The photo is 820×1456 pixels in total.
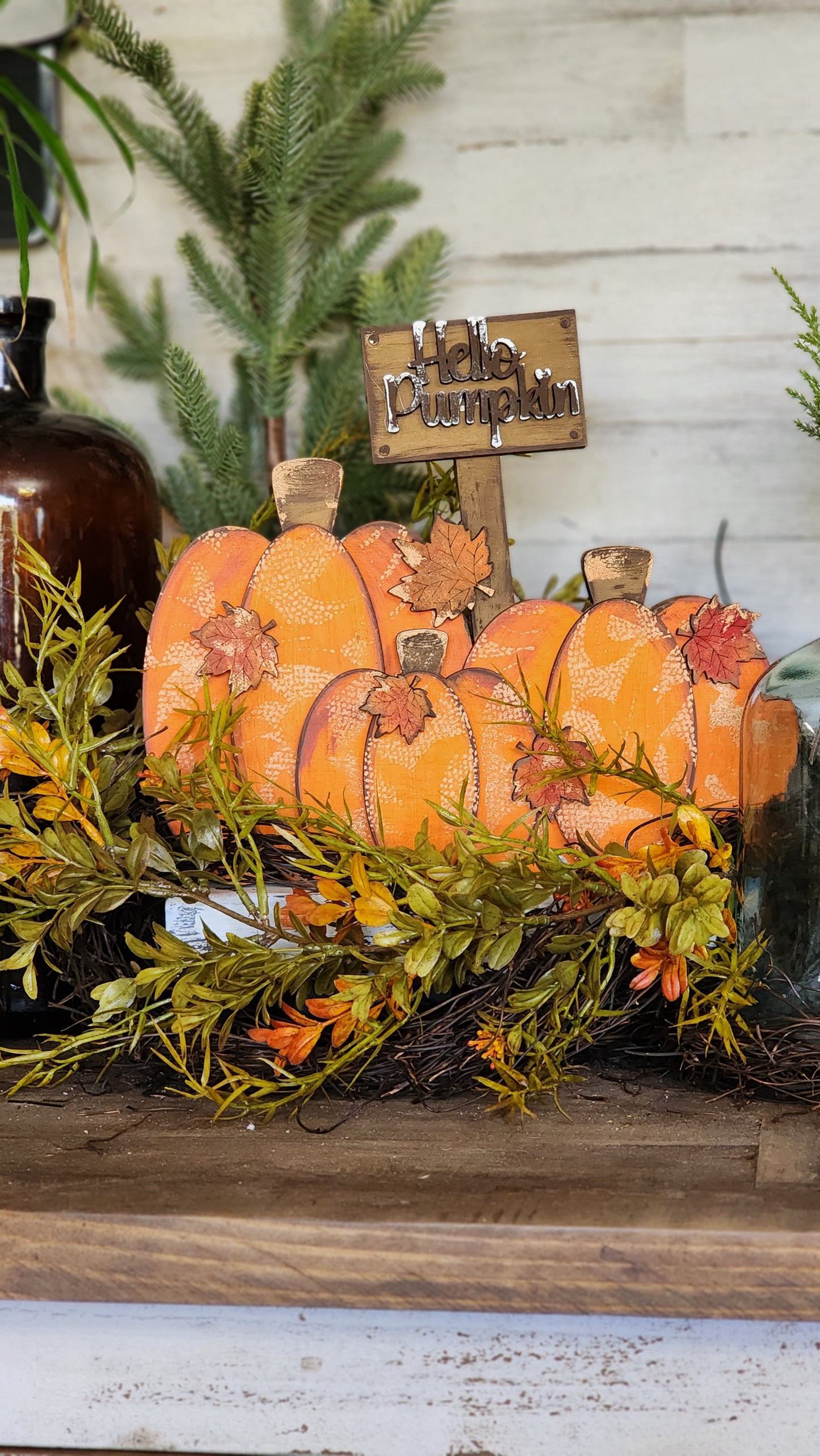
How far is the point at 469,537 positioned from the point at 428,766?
0.13 metres

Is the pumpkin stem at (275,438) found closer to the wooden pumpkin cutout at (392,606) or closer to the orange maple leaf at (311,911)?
the wooden pumpkin cutout at (392,606)

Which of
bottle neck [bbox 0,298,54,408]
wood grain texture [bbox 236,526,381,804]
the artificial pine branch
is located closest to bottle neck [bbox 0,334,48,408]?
bottle neck [bbox 0,298,54,408]

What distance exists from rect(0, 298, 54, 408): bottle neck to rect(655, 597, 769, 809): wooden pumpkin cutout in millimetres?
410

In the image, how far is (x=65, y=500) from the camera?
26.2 inches

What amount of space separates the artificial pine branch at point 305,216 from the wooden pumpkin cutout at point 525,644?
0.25m

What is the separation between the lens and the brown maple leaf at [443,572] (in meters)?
0.61

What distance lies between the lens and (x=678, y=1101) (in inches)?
21.1

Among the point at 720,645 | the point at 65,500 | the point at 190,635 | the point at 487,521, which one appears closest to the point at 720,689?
the point at 720,645

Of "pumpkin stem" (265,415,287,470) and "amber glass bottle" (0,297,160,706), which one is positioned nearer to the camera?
"amber glass bottle" (0,297,160,706)

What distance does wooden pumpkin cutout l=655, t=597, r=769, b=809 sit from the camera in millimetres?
594

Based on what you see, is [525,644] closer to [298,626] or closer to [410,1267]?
[298,626]

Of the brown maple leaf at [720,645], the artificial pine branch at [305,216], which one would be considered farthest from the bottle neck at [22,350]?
the brown maple leaf at [720,645]

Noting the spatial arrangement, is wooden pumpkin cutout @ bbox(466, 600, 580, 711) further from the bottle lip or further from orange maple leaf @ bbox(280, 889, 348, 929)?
the bottle lip

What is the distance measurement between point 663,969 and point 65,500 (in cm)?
42
